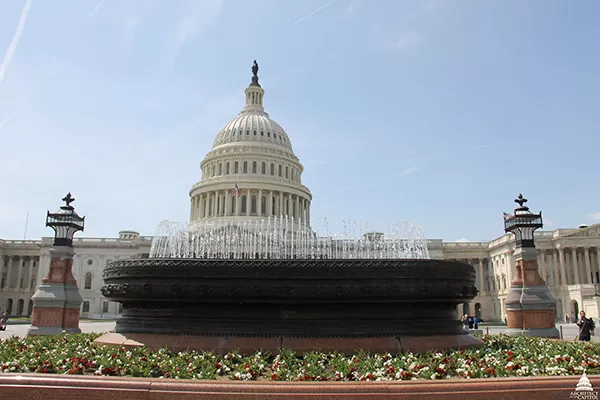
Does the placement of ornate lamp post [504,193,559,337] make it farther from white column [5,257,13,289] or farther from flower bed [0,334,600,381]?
white column [5,257,13,289]

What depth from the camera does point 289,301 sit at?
7547 millimetres

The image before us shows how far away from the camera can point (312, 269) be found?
755 cm

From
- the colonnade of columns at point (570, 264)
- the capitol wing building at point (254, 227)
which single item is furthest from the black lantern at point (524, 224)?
the colonnade of columns at point (570, 264)

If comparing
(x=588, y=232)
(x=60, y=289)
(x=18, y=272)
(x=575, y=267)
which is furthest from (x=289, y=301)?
(x=18, y=272)

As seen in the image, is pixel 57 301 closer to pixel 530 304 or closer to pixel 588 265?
pixel 530 304

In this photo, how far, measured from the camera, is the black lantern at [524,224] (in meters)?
22.8

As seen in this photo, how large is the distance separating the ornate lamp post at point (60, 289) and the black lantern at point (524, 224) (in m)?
20.3

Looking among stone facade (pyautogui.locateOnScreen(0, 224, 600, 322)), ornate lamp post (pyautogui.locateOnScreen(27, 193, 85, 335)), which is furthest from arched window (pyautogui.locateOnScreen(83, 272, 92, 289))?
ornate lamp post (pyautogui.locateOnScreen(27, 193, 85, 335))

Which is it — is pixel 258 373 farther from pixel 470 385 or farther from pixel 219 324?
pixel 470 385

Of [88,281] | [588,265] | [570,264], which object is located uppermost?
[570,264]

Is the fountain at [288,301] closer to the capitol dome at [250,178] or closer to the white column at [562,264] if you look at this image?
the capitol dome at [250,178]

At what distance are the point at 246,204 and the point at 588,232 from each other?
176ft

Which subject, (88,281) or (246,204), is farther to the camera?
(88,281)

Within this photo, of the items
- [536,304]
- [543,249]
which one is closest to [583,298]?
[543,249]
